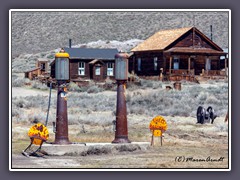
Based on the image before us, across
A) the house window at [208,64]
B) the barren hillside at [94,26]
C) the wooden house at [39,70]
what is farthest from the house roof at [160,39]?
the wooden house at [39,70]

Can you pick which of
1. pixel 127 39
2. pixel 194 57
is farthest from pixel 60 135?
pixel 194 57

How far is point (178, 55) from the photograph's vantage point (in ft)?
104

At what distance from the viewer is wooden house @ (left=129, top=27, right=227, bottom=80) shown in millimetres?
30312

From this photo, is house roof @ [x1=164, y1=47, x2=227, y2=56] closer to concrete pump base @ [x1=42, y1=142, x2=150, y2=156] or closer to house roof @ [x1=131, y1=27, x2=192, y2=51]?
house roof @ [x1=131, y1=27, x2=192, y2=51]

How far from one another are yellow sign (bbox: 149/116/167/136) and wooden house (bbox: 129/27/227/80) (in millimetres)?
2061

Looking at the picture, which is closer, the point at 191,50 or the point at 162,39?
the point at 162,39

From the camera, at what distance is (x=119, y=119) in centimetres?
2814

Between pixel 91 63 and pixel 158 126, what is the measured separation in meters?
3.70

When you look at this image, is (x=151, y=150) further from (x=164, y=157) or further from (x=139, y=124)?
(x=139, y=124)

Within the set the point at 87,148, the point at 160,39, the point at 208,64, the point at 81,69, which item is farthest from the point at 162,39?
the point at 87,148

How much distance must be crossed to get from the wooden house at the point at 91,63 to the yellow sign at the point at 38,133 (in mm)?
1591

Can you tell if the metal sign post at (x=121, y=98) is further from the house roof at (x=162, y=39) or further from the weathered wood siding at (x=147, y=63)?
the weathered wood siding at (x=147, y=63)

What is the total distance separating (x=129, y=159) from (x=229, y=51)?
3.66 meters

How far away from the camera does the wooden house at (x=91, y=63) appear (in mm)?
29609
